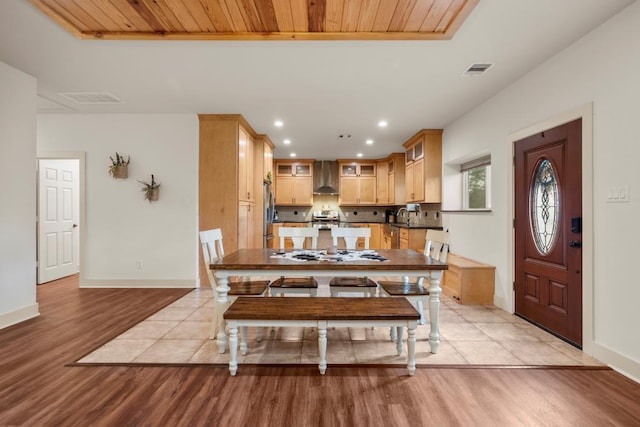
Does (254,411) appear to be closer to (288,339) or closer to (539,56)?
(288,339)

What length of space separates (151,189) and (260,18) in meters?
3.15

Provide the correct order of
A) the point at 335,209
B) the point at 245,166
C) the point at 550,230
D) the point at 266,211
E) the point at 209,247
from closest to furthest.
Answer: the point at 209,247
the point at 550,230
the point at 245,166
the point at 266,211
the point at 335,209

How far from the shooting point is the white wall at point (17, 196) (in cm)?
299

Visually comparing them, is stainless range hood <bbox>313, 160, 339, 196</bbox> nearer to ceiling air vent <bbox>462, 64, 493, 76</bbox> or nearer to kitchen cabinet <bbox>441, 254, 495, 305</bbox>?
kitchen cabinet <bbox>441, 254, 495, 305</bbox>

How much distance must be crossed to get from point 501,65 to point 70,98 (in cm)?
497

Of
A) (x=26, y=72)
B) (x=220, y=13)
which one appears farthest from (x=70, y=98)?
(x=220, y=13)

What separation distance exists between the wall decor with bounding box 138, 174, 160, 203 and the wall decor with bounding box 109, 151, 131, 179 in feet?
0.80

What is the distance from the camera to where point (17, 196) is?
123 inches

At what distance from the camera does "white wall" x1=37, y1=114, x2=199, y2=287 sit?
4.50 meters

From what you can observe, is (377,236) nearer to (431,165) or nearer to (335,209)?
(335,209)

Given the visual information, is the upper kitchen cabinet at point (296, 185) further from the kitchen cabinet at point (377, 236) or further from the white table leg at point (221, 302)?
the white table leg at point (221, 302)

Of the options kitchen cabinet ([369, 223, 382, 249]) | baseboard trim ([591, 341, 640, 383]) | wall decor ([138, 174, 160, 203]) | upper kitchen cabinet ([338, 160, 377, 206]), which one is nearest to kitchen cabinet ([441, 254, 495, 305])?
baseboard trim ([591, 341, 640, 383])

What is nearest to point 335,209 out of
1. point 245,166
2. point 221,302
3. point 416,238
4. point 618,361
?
point 416,238

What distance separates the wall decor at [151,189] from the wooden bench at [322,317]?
Answer: 3024mm
